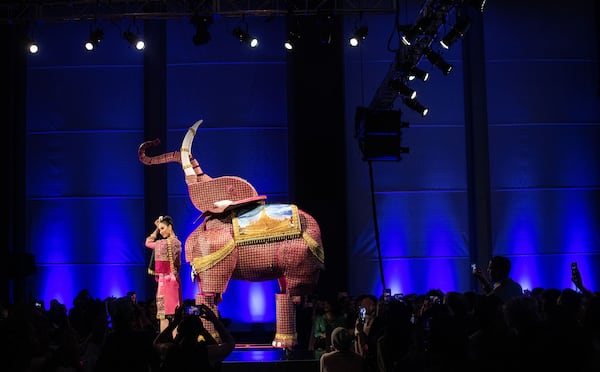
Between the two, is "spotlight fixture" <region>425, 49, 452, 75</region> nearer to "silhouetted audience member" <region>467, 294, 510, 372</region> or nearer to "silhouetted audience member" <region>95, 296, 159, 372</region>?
"silhouetted audience member" <region>467, 294, 510, 372</region>

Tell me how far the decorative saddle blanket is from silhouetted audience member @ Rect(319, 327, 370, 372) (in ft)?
9.74

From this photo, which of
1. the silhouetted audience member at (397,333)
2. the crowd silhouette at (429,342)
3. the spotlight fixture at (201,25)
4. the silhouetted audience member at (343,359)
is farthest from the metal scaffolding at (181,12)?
the silhouetted audience member at (397,333)

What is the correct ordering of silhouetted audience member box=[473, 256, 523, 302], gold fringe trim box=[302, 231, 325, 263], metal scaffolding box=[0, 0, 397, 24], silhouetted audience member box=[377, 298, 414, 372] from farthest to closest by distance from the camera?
metal scaffolding box=[0, 0, 397, 24], gold fringe trim box=[302, 231, 325, 263], silhouetted audience member box=[473, 256, 523, 302], silhouetted audience member box=[377, 298, 414, 372]

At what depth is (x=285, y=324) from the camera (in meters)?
8.06

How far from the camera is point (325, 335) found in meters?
8.03

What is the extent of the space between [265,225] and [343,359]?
3.17 m

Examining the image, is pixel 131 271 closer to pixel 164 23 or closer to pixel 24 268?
pixel 24 268

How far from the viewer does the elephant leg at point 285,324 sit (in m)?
8.04

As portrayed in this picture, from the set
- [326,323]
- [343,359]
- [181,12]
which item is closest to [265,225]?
[326,323]

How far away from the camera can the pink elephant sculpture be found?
792 cm

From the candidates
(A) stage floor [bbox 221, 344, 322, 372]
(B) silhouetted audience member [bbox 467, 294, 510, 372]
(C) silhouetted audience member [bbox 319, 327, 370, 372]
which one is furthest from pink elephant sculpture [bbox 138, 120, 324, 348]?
(B) silhouetted audience member [bbox 467, 294, 510, 372]

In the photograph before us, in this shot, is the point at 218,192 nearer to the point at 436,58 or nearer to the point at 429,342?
the point at 436,58

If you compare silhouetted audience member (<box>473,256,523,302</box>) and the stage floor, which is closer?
silhouetted audience member (<box>473,256,523,302</box>)

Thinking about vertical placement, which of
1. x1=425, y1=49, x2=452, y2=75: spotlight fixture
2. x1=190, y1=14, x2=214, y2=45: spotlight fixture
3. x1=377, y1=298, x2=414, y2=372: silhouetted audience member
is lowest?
x1=377, y1=298, x2=414, y2=372: silhouetted audience member
